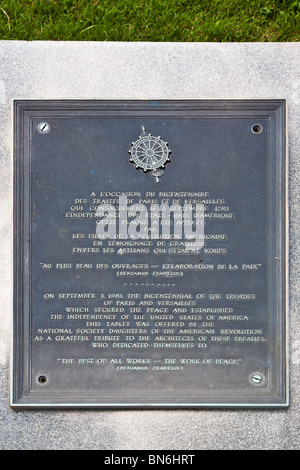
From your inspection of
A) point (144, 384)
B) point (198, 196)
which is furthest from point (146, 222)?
point (144, 384)

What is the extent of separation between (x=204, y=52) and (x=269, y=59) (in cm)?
45

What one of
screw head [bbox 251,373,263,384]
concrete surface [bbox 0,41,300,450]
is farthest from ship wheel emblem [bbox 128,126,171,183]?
screw head [bbox 251,373,263,384]

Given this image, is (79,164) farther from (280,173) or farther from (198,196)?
(280,173)

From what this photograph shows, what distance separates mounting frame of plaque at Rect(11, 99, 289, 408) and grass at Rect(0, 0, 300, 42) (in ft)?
2.62

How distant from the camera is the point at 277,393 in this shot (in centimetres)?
293

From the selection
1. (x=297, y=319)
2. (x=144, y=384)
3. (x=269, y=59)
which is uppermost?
(x=269, y=59)

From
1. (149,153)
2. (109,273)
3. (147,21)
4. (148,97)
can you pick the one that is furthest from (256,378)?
(147,21)

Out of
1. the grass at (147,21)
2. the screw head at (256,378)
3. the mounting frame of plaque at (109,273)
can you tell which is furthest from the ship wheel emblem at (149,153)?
the screw head at (256,378)

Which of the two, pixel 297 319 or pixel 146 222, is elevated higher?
pixel 146 222

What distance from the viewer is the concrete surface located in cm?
296

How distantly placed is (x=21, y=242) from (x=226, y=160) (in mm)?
1454

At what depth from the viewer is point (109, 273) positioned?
2.95 metres

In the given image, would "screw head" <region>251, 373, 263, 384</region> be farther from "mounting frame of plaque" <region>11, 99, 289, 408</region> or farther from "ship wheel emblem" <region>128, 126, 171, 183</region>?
"ship wheel emblem" <region>128, 126, 171, 183</region>

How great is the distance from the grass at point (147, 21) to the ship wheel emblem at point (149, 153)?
980 millimetres
